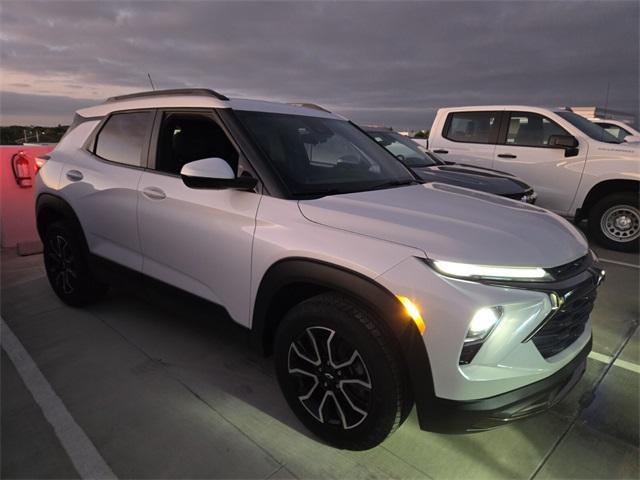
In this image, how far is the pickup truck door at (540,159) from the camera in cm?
652

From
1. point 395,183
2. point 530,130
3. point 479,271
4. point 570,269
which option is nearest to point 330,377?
point 479,271

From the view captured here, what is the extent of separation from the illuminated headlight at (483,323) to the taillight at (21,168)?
6294 millimetres

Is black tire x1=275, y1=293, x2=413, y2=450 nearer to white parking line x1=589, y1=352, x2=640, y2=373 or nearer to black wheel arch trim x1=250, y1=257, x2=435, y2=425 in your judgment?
black wheel arch trim x1=250, y1=257, x2=435, y2=425

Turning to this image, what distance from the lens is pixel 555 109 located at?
271 inches

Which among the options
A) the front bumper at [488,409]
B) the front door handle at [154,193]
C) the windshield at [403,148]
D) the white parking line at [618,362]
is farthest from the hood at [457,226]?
the windshield at [403,148]

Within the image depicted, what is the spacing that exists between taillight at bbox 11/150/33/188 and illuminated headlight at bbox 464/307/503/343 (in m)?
6.29

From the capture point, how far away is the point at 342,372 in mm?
2119

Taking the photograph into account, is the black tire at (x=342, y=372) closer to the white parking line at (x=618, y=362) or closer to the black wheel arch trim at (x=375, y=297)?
A: the black wheel arch trim at (x=375, y=297)

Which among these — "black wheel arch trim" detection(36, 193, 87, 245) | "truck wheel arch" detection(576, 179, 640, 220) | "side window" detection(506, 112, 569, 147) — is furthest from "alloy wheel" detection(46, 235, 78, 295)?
"truck wheel arch" detection(576, 179, 640, 220)

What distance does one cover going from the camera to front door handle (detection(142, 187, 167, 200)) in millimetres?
2843

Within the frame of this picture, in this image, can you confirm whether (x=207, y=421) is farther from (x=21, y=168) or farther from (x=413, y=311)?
(x=21, y=168)

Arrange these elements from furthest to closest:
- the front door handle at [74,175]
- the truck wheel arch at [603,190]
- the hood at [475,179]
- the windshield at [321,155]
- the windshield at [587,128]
A: the windshield at [587,128] < the truck wheel arch at [603,190] < the hood at [475,179] < the front door handle at [74,175] < the windshield at [321,155]

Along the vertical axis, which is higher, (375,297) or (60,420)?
(375,297)

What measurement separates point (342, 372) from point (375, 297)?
0.47 m
